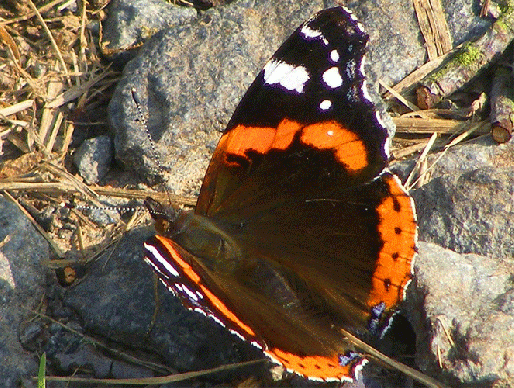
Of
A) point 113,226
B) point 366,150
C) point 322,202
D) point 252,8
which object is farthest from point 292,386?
point 252,8

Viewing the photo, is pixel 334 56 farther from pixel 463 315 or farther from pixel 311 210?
pixel 463 315

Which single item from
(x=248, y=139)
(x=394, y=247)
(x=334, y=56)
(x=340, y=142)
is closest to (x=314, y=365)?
(x=394, y=247)

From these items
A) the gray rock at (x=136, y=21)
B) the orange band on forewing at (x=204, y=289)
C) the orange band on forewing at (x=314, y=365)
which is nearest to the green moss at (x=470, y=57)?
the gray rock at (x=136, y=21)

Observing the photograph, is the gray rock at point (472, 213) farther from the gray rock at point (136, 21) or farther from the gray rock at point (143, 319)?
the gray rock at point (136, 21)

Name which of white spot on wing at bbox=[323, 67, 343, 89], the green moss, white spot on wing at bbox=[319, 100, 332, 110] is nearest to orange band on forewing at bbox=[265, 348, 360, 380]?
white spot on wing at bbox=[319, 100, 332, 110]

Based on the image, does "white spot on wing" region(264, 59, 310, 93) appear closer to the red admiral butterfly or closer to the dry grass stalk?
the red admiral butterfly
